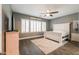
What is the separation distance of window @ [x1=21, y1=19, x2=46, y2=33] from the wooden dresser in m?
0.21

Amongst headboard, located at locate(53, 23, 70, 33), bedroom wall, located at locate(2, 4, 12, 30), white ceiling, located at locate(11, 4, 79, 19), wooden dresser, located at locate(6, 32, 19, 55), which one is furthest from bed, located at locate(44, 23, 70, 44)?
bedroom wall, located at locate(2, 4, 12, 30)

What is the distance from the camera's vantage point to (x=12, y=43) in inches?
79.7

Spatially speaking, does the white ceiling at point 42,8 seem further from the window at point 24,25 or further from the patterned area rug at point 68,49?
the patterned area rug at point 68,49

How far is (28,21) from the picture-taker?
6.89 ft

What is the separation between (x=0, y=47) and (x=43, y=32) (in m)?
0.99

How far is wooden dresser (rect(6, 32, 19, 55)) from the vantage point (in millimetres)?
2008

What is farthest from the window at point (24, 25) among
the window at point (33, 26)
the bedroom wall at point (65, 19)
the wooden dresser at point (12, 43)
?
the bedroom wall at point (65, 19)

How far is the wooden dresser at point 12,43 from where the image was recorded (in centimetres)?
201

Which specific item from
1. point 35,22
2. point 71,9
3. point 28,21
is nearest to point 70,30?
point 71,9

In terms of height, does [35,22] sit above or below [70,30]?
above

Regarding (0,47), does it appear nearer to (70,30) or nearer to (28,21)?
(28,21)

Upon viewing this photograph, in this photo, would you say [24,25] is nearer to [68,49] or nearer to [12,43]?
[12,43]

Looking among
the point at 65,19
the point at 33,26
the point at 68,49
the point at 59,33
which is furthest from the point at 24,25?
the point at 68,49
